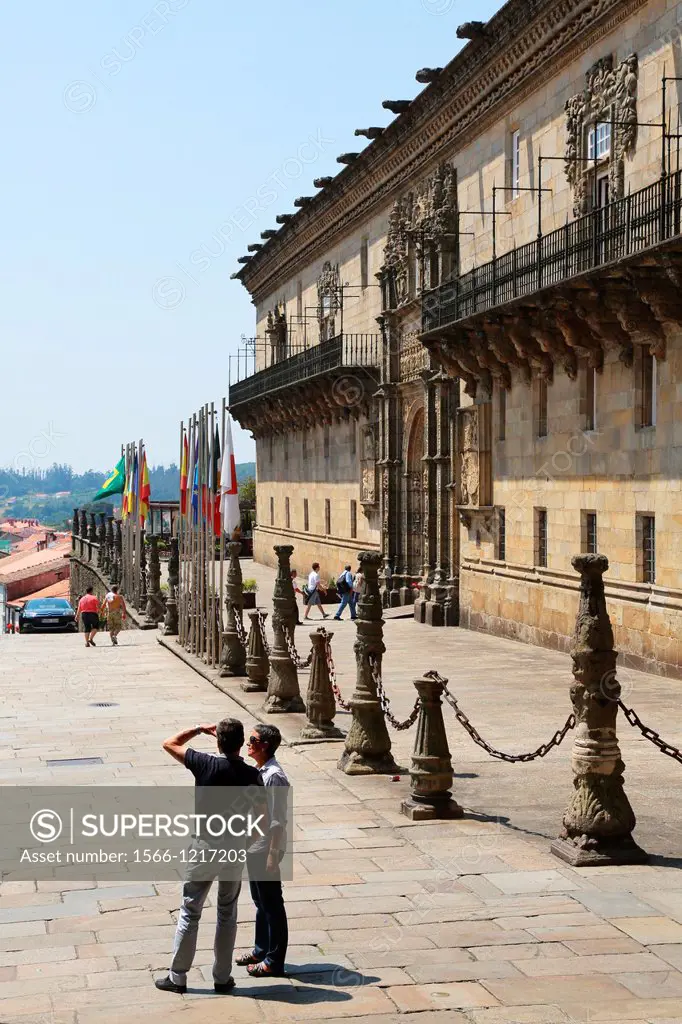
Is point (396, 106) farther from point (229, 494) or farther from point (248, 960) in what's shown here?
point (248, 960)

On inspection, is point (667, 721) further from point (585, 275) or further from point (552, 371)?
point (552, 371)

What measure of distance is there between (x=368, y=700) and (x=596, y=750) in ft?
12.1

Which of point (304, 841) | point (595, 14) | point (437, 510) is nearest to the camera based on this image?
point (304, 841)

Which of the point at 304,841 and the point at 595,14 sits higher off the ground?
the point at 595,14

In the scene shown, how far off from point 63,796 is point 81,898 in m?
3.33

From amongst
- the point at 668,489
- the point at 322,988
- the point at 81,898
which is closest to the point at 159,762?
the point at 81,898

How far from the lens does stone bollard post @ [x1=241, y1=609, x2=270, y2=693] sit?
18712 mm

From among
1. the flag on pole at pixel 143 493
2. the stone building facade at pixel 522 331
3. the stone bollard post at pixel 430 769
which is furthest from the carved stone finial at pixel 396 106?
the stone bollard post at pixel 430 769

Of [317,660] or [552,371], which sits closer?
[317,660]

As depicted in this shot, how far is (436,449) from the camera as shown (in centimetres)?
3059

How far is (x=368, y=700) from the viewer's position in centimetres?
1245

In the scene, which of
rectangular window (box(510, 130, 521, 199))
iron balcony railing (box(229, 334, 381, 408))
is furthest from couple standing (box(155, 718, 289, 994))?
iron balcony railing (box(229, 334, 381, 408))

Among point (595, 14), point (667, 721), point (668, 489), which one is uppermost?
point (595, 14)

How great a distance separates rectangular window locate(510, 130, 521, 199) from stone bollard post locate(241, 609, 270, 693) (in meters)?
11.3
